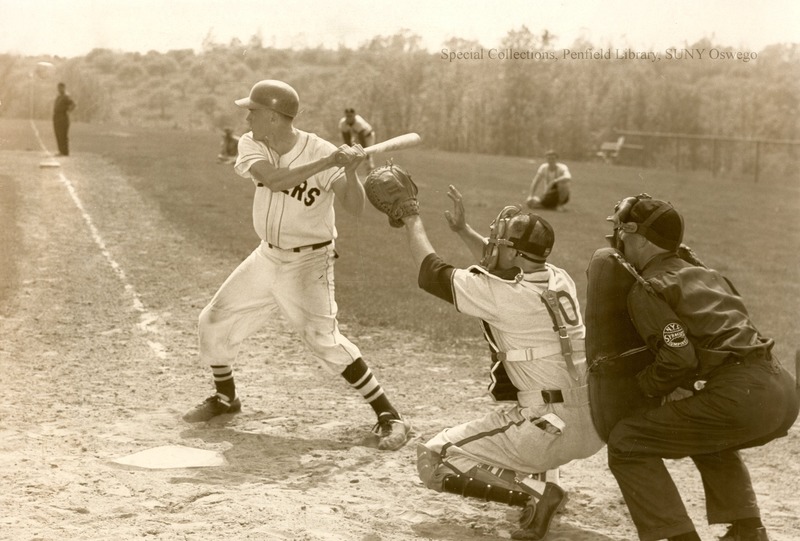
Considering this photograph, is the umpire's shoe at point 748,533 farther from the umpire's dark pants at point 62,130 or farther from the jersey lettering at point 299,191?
the umpire's dark pants at point 62,130

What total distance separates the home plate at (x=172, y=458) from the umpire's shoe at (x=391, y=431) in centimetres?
100

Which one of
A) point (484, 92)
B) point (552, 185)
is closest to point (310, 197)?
point (552, 185)

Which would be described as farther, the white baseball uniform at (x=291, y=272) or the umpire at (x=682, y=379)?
the white baseball uniform at (x=291, y=272)

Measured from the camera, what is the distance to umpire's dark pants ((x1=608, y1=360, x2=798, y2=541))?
405cm

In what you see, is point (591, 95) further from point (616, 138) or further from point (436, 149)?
point (436, 149)

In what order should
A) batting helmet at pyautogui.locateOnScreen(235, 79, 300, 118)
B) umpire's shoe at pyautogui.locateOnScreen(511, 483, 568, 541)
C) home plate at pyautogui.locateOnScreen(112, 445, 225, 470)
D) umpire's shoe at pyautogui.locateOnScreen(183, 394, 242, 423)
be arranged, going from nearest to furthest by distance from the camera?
umpire's shoe at pyautogui.locateOnScreen(511, 483, 568, 541) → home plate at pyautogui.locateOnScreen(112, 445, 225, 470) → batting helmet at pyautogui.locateOnScreen(235, 79, 300, 118) → umpire's shoe at pyautogui.locateOnScreen(183, 394, 242, 423)

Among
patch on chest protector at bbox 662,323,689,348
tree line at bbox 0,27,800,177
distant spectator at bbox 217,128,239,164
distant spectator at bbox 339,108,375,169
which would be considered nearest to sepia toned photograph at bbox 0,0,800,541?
patch on chest protector at bbox 662,323,689,348

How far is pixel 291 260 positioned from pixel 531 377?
7.08ft

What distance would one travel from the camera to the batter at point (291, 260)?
6.18 metres

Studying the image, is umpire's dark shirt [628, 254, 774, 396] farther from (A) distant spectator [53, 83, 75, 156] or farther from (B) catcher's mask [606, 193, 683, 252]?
(A) distant spectator [53, 83, 75, 156]

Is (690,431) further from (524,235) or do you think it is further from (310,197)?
(310,197)

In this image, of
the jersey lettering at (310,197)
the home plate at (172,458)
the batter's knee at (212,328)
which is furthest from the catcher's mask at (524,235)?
the batter's knee at (212,328)

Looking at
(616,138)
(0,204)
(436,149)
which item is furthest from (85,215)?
(616,138)

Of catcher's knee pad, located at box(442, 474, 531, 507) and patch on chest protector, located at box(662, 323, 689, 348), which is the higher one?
patch on chest protector, located at box(662, 323, 689, 348)
